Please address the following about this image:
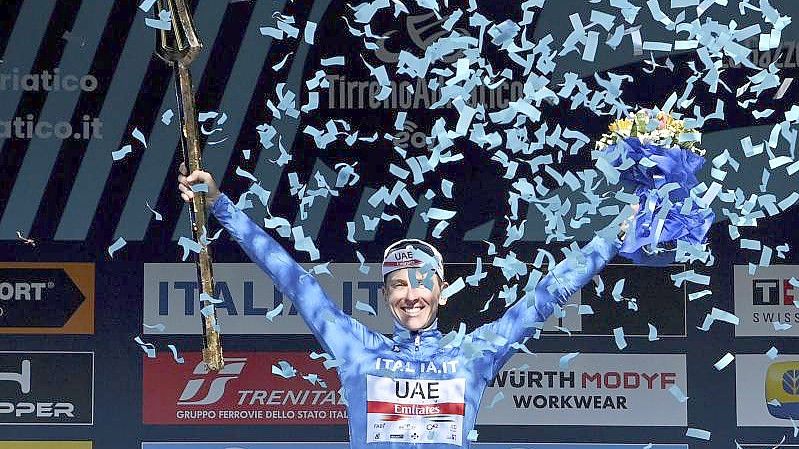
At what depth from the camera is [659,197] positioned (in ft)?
15.1

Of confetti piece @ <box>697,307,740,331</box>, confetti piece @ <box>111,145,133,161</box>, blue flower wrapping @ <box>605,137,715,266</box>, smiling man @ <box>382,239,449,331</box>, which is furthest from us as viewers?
confetti piece @ <box>111,145,133,161</box>

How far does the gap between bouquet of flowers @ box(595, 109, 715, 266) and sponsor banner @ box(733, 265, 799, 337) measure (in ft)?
7.31

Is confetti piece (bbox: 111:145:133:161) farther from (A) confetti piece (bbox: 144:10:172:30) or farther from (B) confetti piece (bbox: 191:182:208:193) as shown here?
(A) confetti piece (bbox: 144:10:172:30)

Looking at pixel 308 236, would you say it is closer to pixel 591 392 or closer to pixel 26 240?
pixel 26 240

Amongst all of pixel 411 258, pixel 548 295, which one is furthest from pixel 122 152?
pixel 548 295

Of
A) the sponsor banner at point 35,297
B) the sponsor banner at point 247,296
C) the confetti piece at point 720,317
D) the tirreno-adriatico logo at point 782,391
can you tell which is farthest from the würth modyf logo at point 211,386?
the tirreno-adriatico logo at point 782,391

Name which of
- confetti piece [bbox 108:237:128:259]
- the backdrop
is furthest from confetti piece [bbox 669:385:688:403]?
confetti piece [bbox 108:237:128:259]

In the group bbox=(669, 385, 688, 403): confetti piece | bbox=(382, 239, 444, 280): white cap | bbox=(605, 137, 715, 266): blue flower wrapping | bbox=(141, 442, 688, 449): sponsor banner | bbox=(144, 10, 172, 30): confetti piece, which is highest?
bbox=(144, 10, 172, 30): confetti piece

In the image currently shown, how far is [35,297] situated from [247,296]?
0.87 metres

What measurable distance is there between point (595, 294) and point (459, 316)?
57 centimetres

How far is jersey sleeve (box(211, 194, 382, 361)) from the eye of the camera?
471 cm

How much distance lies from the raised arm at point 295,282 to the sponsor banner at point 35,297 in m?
2.17

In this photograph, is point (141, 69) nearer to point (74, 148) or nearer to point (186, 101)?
point (74, 148)

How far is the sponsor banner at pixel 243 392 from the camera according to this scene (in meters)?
6.78
